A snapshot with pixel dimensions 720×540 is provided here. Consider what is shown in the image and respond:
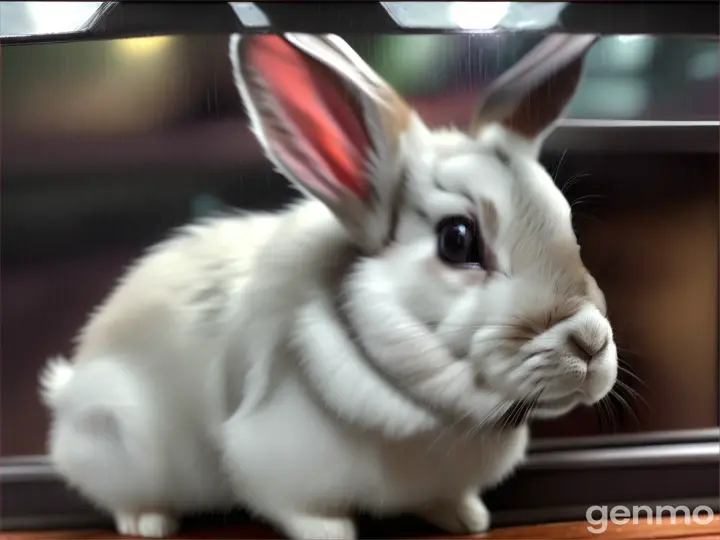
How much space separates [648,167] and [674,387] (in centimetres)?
30

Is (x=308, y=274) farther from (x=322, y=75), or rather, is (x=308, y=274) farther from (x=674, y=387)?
(x=674, y=387)

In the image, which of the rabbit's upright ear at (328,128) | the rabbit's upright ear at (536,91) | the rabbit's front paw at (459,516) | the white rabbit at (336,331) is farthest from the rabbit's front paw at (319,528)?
the rabbit's upright ear at (536,91)

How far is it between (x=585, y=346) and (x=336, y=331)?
0.28 m

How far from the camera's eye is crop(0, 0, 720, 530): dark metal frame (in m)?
0.86

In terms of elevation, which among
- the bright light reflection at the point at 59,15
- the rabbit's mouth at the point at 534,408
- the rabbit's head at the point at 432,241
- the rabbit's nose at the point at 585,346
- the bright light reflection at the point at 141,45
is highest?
the bright light reflection at the point at 59,15

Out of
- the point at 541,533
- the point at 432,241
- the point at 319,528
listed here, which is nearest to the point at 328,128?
the point at 432,241

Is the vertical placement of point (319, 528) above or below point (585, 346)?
below

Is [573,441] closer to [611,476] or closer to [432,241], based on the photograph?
[611,476]

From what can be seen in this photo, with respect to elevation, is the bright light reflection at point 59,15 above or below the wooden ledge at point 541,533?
above

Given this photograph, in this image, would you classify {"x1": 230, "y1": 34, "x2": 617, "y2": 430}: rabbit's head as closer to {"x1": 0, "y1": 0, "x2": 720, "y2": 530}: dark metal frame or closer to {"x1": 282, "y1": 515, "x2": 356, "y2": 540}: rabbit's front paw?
{"x1": 0, "y1": 0, "x2": 720, "y2": 530}: dark metal frame

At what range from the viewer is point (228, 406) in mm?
821

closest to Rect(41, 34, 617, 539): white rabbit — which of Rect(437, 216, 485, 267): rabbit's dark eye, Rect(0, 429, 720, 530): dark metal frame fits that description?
Rect(437, 216, 485, 267): rabbit's dark eye

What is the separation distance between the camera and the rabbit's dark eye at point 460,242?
79 cm

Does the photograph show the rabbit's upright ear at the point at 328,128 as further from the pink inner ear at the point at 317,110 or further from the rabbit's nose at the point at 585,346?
the rabbit's nose at the point at 585,346
